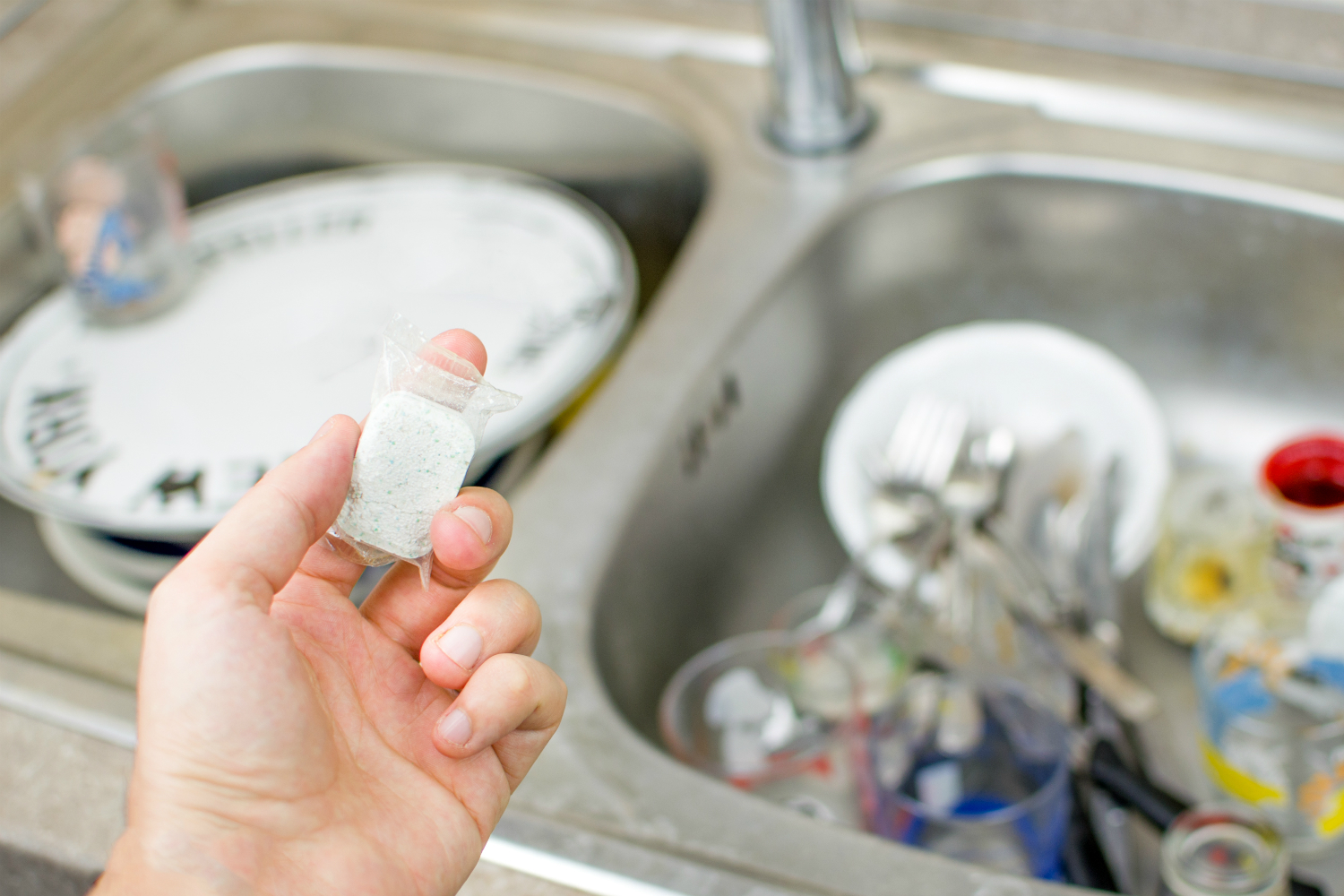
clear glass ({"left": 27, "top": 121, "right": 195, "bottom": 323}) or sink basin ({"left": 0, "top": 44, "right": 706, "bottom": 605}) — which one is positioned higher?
sink basin ({"left": 0, "top": 44, "right": 706, "bottom": 605})

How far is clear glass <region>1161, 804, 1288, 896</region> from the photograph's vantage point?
0.52 m

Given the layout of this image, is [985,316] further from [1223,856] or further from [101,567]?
[101,567]

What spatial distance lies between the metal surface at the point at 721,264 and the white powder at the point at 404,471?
17 cm

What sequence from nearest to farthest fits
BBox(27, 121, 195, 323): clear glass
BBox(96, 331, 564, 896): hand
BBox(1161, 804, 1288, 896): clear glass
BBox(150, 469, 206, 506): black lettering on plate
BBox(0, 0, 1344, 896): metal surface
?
1. BBox(96, 331, 564, 896): hand
2. BBox(1161, 804, 1288, 896): clear glass
3. BBox(0, 0, 1344, 896): metal surface
4. BBox(150, 469, 206, 506): black lettering on plate
5. BBox(27, 121, 195, 323): clear glass

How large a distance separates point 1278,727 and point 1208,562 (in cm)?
13

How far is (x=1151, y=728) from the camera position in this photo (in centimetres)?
69

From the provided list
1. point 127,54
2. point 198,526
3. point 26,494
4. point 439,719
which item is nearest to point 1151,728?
point 439,719

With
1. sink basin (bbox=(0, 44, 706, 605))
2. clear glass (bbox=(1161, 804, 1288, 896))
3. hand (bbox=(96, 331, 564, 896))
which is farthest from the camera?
sink basin (bbox=(0, 44, 706, 605))

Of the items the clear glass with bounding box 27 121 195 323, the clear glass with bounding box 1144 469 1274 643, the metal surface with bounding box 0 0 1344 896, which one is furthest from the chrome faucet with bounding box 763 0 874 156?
the clear glass with bounding box 27 121 195 323

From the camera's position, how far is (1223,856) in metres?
0.54

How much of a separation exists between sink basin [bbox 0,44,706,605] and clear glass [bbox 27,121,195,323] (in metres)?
0.10

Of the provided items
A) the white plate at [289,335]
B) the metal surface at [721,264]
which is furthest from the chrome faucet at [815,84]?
the white plate at [289,335]

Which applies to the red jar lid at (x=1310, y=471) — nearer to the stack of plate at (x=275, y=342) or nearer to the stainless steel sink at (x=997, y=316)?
the stainless steel sink at (x=997, y=316)

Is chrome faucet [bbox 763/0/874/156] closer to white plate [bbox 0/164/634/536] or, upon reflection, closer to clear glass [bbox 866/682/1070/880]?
white plate [bbox 0/164/634/536]
